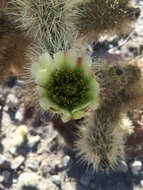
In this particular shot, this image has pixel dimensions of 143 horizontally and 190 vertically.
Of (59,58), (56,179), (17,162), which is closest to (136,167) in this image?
(56,179)

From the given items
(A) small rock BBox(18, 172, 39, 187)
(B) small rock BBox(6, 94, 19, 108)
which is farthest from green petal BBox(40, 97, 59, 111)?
(B) small rock BBox(6, 94, 19, 108)

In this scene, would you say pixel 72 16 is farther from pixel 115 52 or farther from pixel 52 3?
pixel 115 52

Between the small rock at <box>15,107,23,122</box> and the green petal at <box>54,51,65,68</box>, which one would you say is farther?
the small rock at <box>15,107,23,122</box>

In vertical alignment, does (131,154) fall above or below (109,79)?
below

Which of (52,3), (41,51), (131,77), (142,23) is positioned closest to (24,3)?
(52,3)

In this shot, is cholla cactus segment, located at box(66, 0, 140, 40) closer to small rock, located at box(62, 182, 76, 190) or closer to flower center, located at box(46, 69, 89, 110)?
flower center, located at box(46, 69, 89, 110)

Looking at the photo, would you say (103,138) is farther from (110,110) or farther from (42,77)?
(42,77)
